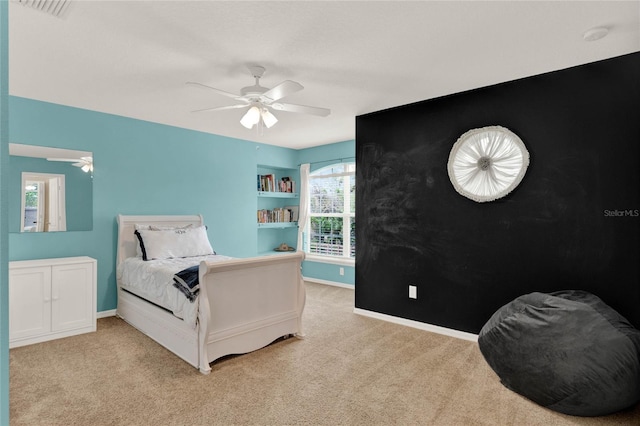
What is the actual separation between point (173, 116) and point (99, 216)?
4.89ft

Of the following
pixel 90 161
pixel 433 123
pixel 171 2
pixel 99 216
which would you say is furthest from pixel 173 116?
pixel 433 123

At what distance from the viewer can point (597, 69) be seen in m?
2.74

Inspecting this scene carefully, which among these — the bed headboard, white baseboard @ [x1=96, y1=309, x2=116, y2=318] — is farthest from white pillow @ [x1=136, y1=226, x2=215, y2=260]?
white baseboard @ [x1=96, y1=309, x2=116, y2=318]

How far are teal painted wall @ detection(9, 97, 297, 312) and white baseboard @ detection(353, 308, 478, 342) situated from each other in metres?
2.46

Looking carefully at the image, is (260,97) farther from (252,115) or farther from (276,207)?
(276,207)

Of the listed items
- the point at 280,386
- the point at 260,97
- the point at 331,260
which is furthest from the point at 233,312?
the point at 331,260

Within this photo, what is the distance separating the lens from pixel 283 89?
2.53m

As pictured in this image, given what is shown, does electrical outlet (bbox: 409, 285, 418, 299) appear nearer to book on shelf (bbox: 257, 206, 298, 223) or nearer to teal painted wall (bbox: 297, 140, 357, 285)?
teal painted wall (bbox: 297, 140, 357, 285)

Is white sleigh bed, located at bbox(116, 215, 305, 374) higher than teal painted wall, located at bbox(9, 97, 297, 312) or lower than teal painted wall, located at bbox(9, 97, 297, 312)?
lower

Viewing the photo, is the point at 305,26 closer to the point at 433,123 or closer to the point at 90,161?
the point at 433,123

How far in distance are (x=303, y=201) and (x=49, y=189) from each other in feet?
12.3

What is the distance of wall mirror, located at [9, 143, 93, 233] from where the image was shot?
3555 mm

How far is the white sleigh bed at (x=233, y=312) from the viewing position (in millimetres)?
2705

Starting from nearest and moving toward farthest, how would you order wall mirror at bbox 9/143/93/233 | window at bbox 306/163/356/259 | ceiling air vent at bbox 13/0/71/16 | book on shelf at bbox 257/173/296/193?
ceiling air vent at bbox 13/0/71/16 → wall mirror at bbox 9/143/93/233 → window at bbox 306/163/356/259 → book on shelf at bbox 257/173/296/193
